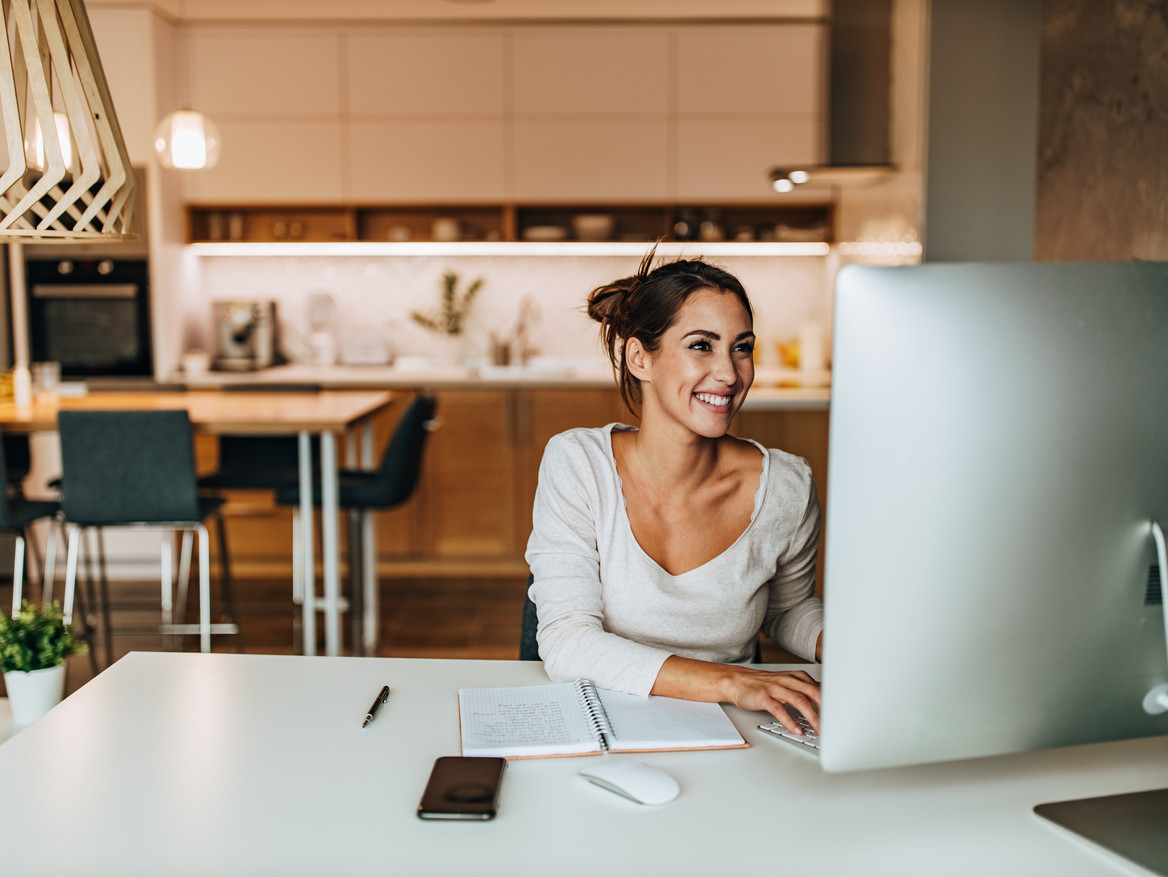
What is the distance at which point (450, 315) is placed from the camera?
5.27 m

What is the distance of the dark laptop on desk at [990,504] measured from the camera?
79cm

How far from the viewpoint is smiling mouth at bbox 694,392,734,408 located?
59.2 inches

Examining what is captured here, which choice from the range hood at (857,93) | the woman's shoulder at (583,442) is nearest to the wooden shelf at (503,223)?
the range hood at (857,93)

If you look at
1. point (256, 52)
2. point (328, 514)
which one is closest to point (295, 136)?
point (256, 52)

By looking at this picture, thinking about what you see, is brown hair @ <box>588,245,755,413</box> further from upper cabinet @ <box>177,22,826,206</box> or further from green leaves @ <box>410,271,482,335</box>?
green leaves @ <box>410,271,482,335</box>

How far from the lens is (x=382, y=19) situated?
4930 mm

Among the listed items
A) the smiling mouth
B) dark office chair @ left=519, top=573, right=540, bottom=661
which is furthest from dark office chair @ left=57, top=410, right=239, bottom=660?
the smiling mouth

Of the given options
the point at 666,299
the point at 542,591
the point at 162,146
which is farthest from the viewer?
the point at 162,146

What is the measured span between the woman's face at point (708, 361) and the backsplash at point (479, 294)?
3819 millimetres

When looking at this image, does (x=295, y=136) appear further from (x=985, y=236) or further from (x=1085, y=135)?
(x=1085, y=135)

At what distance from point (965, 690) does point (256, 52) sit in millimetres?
4949

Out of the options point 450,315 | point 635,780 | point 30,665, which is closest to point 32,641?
point 30,665

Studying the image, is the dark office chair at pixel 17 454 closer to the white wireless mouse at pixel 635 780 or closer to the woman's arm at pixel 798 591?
the woman's arm at pixel 798 591

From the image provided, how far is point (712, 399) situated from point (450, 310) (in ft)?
12.8
